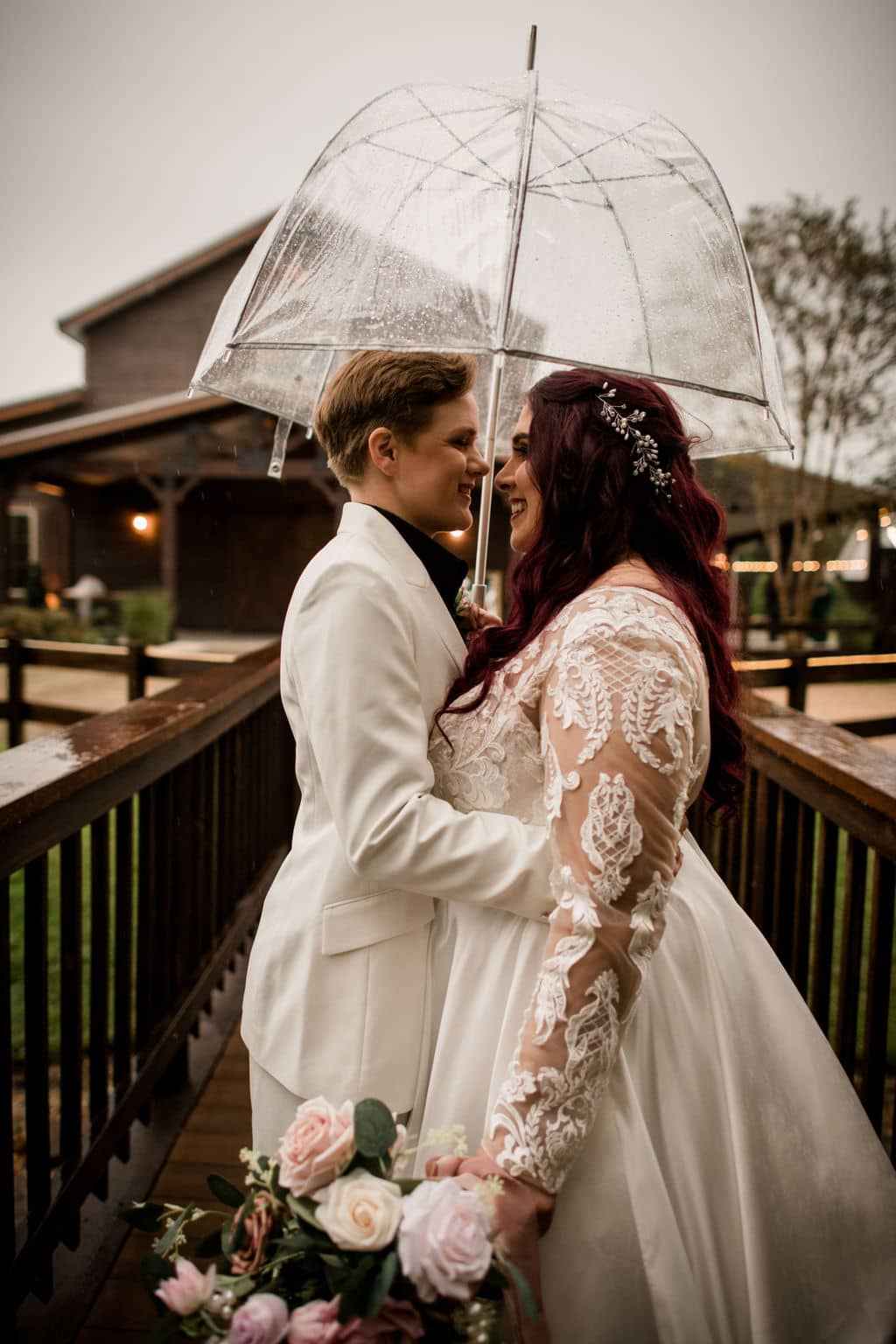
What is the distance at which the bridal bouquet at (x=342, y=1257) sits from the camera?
0.84m

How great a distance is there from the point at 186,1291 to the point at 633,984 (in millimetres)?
607

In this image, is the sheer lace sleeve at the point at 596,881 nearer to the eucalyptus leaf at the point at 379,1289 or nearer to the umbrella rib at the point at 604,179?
the eucalyptus leaf at the point at 379,1289

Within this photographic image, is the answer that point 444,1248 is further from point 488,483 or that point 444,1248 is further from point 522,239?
point 522,239

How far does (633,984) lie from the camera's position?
118cm

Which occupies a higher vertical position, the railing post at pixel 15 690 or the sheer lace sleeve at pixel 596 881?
the sheer lace sleeve at pixel 596 881

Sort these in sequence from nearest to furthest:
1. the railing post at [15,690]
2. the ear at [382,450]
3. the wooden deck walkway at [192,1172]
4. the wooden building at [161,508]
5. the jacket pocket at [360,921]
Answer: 1. the jacket pocket at [360,921]
2. the ear at [382,450]
3. the wooden deck walkway at [192,1172]
4. the railing post at [15,690]
5. the wooden building at [161,508]

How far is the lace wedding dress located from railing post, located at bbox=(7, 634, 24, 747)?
21.0ft

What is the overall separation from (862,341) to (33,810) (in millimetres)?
18899

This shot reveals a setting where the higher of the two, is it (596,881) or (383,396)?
(383,396)

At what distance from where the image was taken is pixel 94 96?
2464 centimetres

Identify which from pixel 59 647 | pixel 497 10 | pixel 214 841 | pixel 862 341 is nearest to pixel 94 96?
pixel 497 10

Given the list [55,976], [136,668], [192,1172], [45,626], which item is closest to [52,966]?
[55,976]

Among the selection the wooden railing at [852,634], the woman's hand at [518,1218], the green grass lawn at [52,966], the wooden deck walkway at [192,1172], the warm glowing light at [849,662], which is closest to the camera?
the woman's hand at [518,1218]

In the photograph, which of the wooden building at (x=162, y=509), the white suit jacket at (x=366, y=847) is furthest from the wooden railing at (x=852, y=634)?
the white suit jacket at (x=366, y=847)
